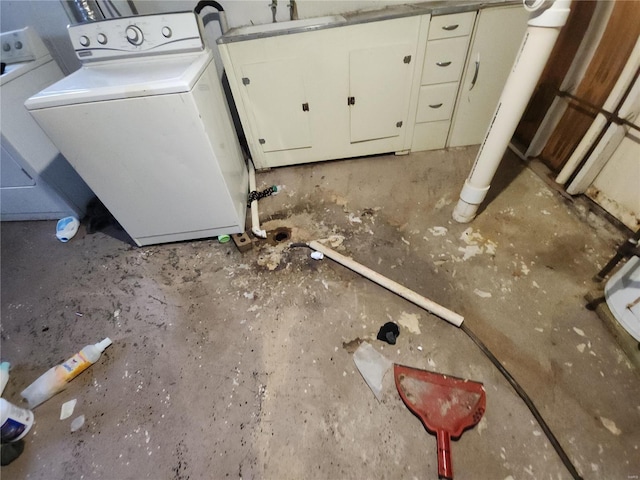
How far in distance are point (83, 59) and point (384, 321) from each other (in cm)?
190

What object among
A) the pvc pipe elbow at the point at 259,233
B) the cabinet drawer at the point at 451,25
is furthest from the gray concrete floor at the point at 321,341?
the cabinet drawer at the point at 451,25

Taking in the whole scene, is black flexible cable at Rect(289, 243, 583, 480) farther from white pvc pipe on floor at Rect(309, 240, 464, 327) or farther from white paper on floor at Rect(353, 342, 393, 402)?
white paper on floor at Rect(353, 342, 393, 402)

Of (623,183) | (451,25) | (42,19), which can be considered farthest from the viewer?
(42,19)

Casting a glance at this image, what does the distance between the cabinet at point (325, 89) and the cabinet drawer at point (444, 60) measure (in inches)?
3.1

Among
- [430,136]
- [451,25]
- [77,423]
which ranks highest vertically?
[451,25]

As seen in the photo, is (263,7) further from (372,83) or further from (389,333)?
(389,333)

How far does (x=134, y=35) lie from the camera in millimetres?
1281

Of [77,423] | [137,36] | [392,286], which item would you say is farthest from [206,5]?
[77,423]

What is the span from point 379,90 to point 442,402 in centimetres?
168

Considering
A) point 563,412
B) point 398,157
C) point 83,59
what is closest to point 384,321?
point 563,412

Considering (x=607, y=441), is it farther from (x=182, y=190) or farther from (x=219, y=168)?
(x=182, y=190)

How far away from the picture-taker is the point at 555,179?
169 cm

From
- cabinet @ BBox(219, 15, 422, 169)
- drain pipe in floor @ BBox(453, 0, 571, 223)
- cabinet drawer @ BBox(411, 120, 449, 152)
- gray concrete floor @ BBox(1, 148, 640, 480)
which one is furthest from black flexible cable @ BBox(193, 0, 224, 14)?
drain pipe in floor @ BBox(453, 0, 571, 223)

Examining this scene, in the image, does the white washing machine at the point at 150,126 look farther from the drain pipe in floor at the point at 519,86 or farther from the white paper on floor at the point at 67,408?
the drain pipe in floor at the point at 519,86
